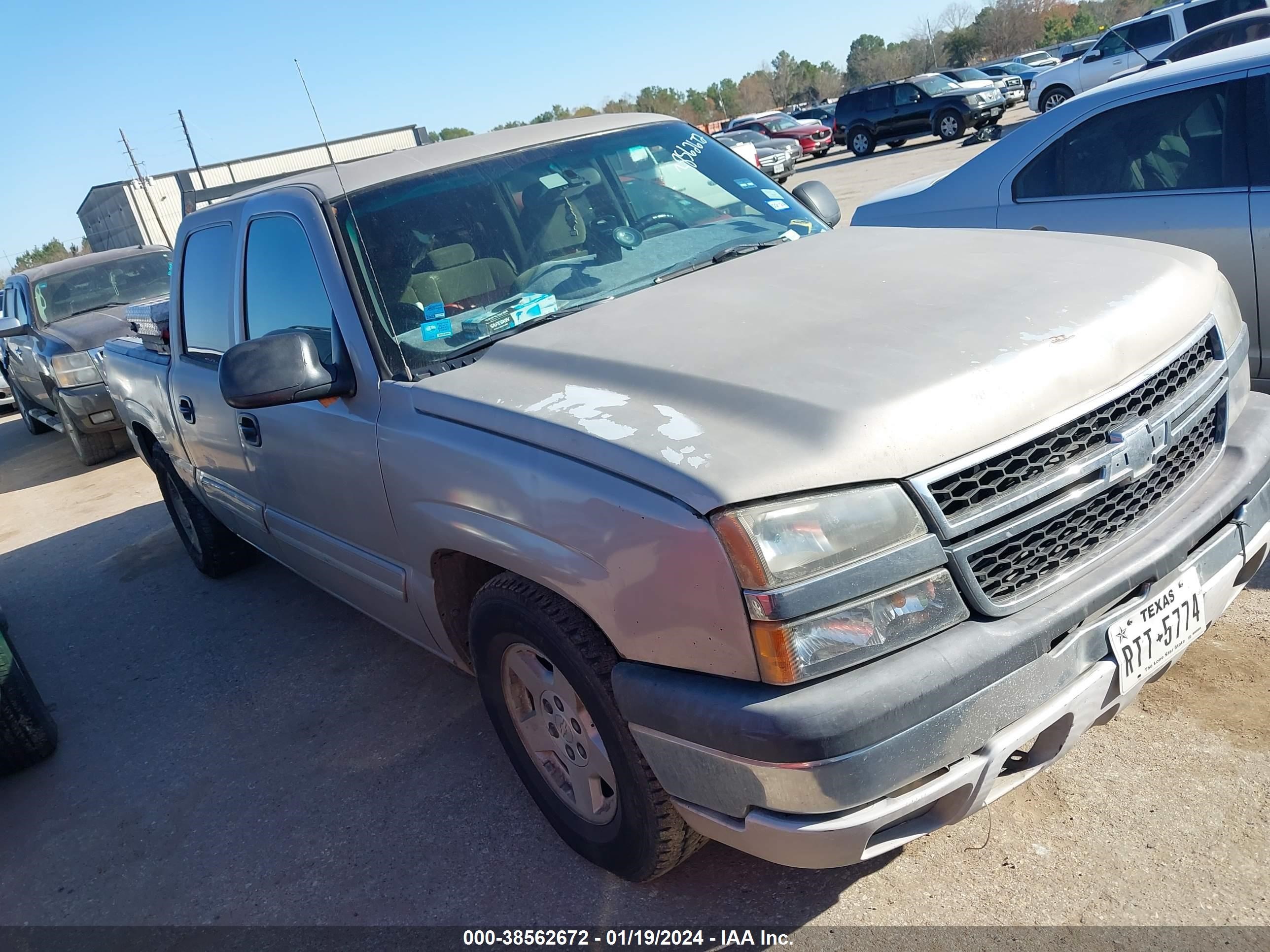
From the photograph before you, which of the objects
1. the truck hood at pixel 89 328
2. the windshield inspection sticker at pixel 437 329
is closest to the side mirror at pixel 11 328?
the truck hood at pixel 89 328

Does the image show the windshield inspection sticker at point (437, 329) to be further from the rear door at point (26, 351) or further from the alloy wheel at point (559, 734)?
the rear door at point (26, 351)

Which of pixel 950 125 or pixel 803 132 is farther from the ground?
pixel 803 132

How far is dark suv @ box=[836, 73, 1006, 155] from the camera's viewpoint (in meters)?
24.7

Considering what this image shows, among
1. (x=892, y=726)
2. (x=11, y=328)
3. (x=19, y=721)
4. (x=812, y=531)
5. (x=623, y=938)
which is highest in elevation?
(x=11, y=328)

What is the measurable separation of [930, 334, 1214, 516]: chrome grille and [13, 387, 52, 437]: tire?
40.1 feet

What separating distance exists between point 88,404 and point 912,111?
22416 mm

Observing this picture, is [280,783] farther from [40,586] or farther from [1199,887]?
[40,586]

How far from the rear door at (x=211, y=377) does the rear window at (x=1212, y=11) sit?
16513 mm

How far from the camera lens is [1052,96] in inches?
827

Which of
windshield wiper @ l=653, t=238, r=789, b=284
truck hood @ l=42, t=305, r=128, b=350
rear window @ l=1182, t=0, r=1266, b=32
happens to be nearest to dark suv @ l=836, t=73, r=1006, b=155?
rear window @ l=1182, t=0, r=1266, b=32

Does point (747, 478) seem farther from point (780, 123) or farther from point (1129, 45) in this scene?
point (780, 123)

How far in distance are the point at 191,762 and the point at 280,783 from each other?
50 cm

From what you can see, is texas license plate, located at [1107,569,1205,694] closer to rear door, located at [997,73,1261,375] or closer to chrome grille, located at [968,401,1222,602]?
chrome grille, located at [968,401,1222,602]

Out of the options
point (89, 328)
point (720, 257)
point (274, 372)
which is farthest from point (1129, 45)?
point (274, 372)
